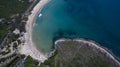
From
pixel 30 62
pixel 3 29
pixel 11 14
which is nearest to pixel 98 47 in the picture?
pixel 30 62

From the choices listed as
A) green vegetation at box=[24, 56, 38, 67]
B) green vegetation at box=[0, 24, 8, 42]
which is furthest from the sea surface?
green vegetation at box=[0, 24, 8, 42]

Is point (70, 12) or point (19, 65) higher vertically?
point (70, 12)

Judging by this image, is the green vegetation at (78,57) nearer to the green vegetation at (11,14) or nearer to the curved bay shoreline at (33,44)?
the curved bay shoreline at (33,44)

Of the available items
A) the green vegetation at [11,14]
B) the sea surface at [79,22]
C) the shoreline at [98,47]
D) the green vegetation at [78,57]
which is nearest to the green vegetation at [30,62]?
the green vegetation at [78,57]

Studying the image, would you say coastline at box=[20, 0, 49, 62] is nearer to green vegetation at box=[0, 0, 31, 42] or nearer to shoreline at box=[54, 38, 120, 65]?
green vegetation at box=[0, 0, 31, 42]

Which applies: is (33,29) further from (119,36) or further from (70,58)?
(119,36)

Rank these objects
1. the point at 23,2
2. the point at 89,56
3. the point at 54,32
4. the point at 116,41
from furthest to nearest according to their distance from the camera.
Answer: the point at 23,2 < the point at 54,32 < the point at 116,41 < the point at 89,56

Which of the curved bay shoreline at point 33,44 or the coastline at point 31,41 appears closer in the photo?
the curved bay shoreline at point 33,44

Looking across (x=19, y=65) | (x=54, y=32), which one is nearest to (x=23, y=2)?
(x=54, y=32)
